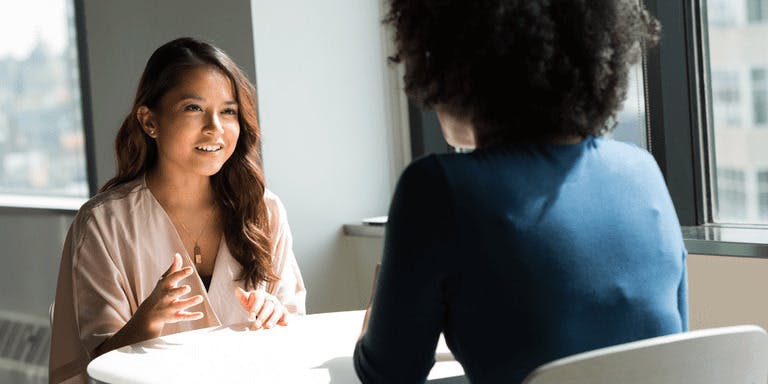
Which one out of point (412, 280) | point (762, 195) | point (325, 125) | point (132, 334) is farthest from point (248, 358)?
point (325, 125)

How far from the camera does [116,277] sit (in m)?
2.21

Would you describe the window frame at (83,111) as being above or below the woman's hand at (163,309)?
above

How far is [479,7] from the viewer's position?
1.17 m

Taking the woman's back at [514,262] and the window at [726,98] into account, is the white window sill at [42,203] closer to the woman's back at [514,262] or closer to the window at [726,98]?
the window at [726,98]

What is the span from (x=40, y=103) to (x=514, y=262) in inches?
176

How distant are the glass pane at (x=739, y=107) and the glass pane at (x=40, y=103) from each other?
316 cm

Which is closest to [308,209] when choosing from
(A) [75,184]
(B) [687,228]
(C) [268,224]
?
(C) [268,224]

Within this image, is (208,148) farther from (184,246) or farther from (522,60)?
(522,60)

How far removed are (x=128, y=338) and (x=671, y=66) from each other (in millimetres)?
1661

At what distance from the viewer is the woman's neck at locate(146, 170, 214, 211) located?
7.97ft

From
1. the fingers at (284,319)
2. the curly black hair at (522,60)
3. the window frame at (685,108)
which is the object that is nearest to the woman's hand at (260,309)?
the fingers at (284,319)

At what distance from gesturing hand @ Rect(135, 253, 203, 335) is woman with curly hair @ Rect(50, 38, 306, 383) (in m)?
0.18

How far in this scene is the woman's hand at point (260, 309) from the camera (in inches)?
82.3

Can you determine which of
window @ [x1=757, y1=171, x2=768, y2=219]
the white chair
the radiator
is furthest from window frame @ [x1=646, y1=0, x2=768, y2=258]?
the radiator
